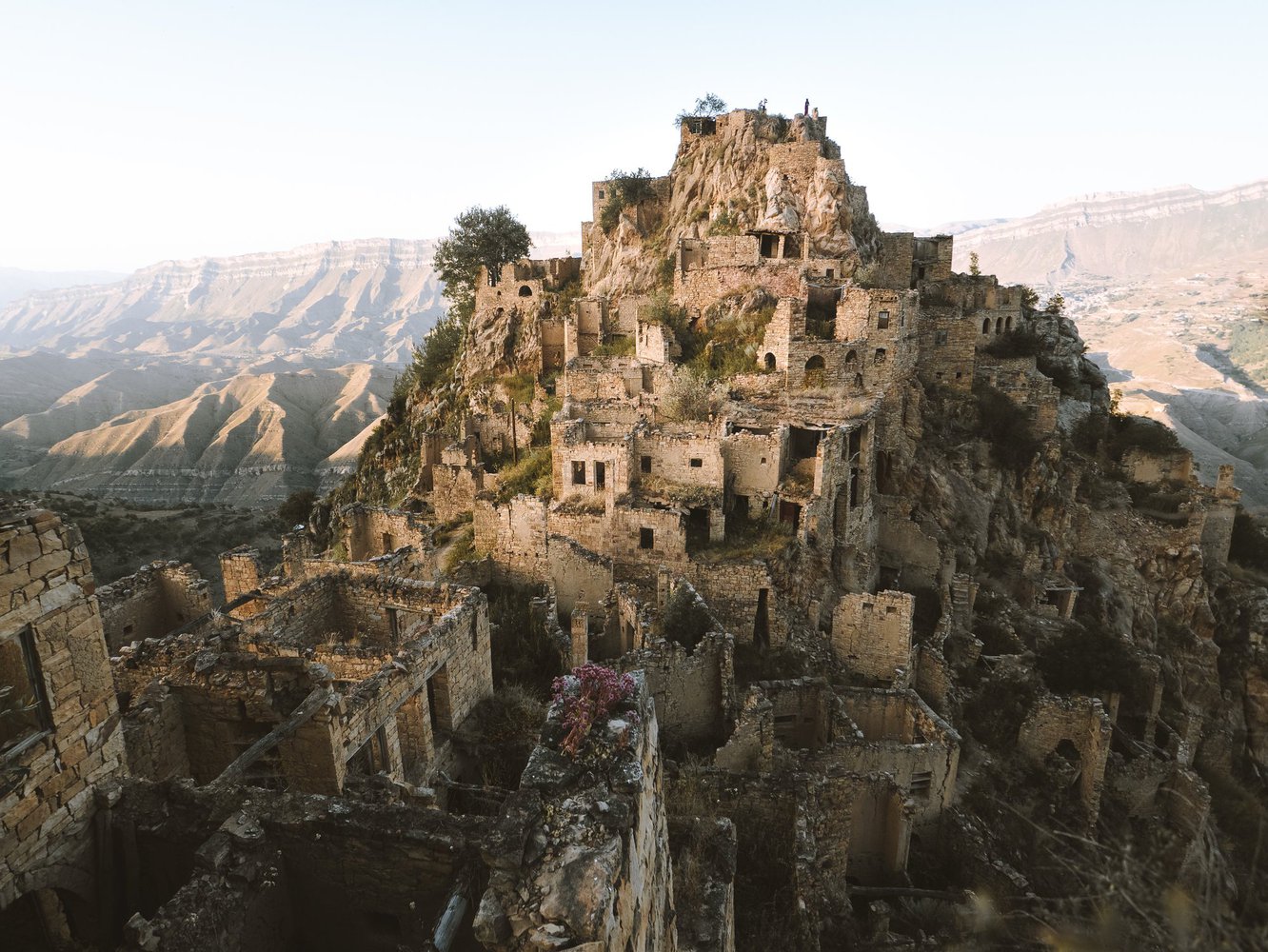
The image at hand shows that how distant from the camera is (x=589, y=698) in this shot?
4.79m

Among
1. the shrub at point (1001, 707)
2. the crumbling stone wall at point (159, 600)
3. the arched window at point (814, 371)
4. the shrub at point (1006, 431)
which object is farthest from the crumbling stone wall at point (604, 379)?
the crumbling stone wall at point (159, 600)

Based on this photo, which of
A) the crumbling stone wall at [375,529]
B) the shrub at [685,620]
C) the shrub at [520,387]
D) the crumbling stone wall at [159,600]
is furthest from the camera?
the shrub at [520,387]

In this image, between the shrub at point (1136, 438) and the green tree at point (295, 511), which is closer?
the shrub at point (1136, 438)

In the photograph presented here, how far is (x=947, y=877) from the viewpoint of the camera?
38.6ft

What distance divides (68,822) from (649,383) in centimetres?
2349

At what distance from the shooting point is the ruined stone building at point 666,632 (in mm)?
5000

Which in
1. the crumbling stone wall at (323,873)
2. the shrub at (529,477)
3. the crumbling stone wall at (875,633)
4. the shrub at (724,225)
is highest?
the shrub at (724,225)

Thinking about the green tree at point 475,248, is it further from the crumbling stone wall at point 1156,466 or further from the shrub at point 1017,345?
the crumbling stone wall at point 1156,466

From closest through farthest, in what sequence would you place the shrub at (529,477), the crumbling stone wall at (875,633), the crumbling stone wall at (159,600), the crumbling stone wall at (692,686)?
the crumbling stone wall at (692,686), the crumbling stone wall at (159,600), the crumbling stone wall at (875,633), the shrub at (529,477)

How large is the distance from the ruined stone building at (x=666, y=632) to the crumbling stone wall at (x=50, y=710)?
2 cm

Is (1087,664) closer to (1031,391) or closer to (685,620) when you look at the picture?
(1031,391)

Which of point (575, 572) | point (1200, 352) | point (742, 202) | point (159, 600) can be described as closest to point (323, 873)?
point (159, 600)

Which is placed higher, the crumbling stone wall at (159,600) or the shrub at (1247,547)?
the crumbling stone wall at (159,600)

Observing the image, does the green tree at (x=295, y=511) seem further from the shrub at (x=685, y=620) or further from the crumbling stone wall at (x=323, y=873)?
the crumbling stone wall at (x=323, y=873)
